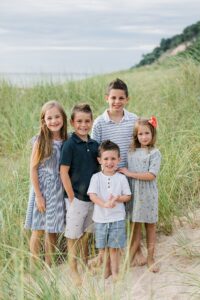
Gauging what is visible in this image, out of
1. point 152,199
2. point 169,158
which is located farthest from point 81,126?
point 169,158

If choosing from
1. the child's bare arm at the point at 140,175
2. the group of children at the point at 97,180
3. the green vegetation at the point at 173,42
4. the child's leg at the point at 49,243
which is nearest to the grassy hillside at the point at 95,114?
the child's leg at the point at 49,243

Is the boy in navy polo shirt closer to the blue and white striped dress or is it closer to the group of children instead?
the group of children

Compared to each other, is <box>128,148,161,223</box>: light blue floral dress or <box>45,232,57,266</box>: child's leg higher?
<box>128,148,161,223</box>: light blue floral dress

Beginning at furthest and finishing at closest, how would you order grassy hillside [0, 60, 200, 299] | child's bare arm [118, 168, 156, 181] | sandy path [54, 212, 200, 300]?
1. child's bare arm [118, 168, 156, 181]
2. sandy path [54, 212, 200, 300]
3. grassy hillside [0, 60, 200, 299]

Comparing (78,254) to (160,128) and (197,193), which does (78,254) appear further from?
(160,128)

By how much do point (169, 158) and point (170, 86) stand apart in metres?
3.80

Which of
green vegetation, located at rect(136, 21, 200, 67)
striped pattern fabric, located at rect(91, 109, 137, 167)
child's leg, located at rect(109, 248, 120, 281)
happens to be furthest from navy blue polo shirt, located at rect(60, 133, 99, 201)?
green vegetation, located at rect(136, 21, 200, 67)

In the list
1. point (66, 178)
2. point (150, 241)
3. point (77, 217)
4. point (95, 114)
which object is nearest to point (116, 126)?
point (66, 178)

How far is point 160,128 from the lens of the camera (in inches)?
285

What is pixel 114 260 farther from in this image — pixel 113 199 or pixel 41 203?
pixel 41 203

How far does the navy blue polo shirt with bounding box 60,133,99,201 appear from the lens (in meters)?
4.24

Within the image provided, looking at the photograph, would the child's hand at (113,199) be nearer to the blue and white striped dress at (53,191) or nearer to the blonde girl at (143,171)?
the blonde girl at (143,171)

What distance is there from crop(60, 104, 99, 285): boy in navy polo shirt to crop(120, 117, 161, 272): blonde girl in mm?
262

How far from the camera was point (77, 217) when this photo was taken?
4.34m
